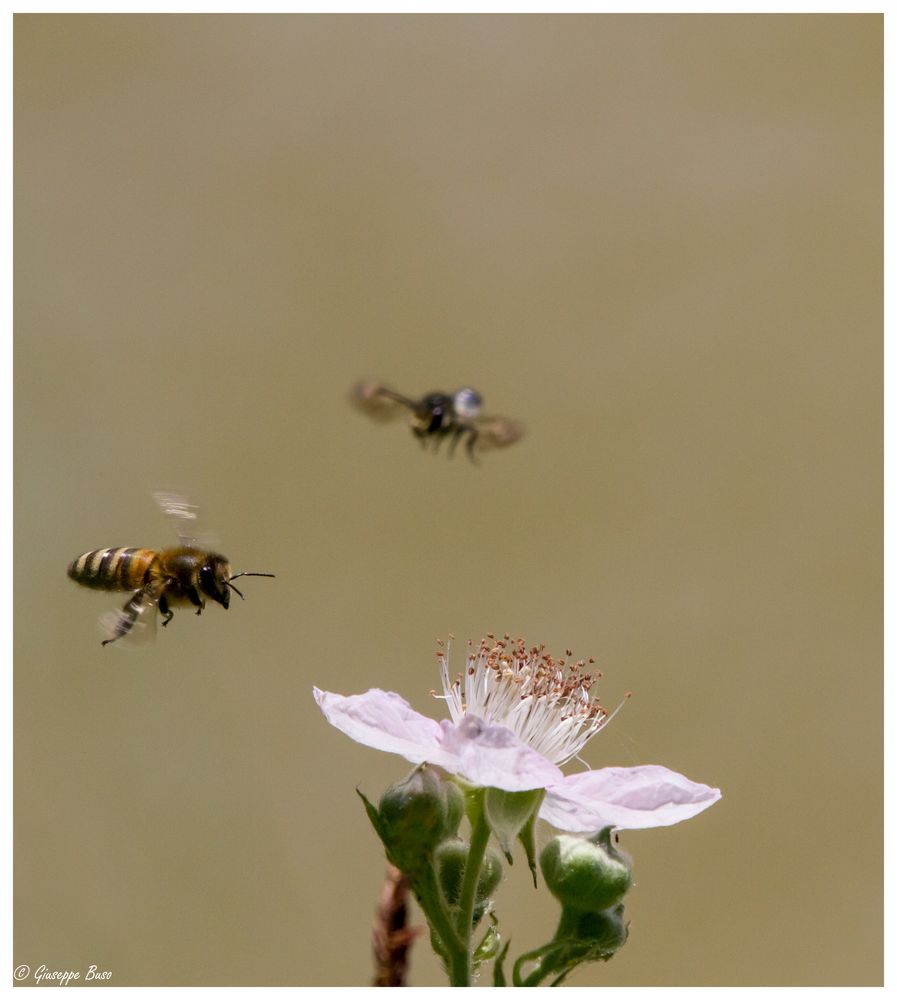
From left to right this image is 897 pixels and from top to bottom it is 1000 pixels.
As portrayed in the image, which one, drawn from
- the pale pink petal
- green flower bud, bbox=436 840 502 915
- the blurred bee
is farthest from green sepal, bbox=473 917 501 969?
the blurred bee

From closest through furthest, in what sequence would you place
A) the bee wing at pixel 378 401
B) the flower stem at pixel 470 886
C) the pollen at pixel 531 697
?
the flower stem at pixel 470 886 → the pollen at pixel 531 697 → the bee wing at pixel 378 401

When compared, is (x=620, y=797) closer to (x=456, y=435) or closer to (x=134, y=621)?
(x=134, y=621)

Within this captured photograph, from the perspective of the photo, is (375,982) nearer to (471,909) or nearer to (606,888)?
(471,909)

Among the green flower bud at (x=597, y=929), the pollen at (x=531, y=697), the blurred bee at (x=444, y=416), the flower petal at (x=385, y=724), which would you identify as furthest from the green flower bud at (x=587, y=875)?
the blurred bee at (x=444, y=416)

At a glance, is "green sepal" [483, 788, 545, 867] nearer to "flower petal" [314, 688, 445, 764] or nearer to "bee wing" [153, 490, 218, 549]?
"flower petal" [314, 688, 445, 764]

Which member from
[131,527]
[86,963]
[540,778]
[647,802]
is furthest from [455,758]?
[131,527]

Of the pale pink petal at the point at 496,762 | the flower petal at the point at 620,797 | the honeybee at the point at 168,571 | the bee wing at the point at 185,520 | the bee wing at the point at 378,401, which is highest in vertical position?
the bee wing at the point at 378,401

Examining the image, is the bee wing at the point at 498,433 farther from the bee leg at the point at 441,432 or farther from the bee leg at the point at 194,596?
the bee leg at the point at 194,596
